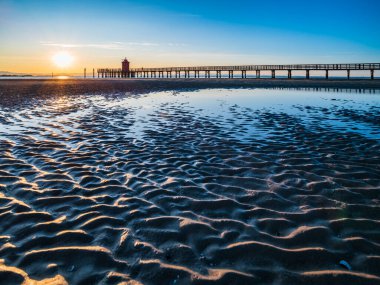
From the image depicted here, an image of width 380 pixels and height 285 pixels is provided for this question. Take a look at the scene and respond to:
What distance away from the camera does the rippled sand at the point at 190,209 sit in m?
3.33

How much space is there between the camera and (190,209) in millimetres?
4816

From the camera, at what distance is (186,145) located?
351 inches

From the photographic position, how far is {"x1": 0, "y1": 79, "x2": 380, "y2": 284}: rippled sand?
3.33 meters

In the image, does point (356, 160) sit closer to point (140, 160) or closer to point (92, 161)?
point (140, 160)

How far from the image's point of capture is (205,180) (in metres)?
6.08

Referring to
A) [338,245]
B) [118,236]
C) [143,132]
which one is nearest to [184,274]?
[118,236]

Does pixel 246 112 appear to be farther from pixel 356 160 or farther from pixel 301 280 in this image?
pixel 301 280

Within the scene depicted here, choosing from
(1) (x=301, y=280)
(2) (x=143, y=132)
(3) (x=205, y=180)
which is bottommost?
(1) (x=301, y=280)

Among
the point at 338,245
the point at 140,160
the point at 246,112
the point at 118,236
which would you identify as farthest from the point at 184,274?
the point at 246,112

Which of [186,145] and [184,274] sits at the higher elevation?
[186,145]

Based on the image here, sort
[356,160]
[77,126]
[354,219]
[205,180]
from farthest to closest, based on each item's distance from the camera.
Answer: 1. [77,126]
2. [356,160]
3. [205,180]
4. [354,219]

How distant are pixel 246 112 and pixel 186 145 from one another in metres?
7.36

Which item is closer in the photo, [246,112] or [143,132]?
[143,132]

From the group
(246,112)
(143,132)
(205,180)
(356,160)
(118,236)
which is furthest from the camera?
(246,112)
